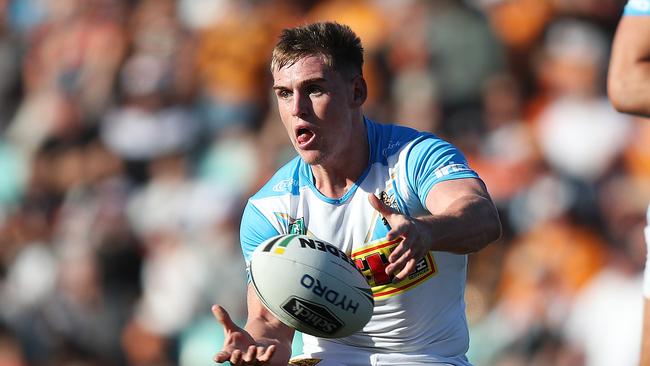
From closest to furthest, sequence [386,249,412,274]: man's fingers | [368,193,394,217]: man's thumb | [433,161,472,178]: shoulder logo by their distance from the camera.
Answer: [386,249,412,274]: man's fingers
[368,193,394,217]: man's thumb
[433,161,472,178]: shoulder logo

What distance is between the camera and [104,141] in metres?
12.2

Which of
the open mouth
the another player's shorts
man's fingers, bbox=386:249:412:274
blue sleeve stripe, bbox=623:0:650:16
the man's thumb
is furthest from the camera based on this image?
the another player's shorts

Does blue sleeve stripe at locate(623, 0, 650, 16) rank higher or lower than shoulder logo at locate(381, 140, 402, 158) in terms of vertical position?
higher

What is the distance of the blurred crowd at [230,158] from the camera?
8359 mm

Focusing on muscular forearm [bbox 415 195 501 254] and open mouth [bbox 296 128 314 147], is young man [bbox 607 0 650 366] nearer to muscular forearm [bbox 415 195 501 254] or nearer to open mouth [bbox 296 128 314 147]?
muscular forearm [bbox 415 195 501 254]

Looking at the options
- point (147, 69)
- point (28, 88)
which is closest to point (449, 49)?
point (147, 69)

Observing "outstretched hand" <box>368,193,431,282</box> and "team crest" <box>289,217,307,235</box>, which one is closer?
"outstretched hand" <box>368,193,431,282</box>

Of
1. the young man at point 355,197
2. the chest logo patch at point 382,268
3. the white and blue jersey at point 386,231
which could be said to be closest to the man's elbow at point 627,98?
the young man at point 355,197

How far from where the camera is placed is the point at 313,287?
4691 mm

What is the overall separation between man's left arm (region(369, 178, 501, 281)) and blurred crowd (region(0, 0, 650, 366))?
347cm

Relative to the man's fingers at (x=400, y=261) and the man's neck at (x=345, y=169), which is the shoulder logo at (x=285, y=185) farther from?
the man's fingers at (x=400, y=261)

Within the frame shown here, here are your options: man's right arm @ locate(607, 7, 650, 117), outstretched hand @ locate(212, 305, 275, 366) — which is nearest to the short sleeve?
outstretched hand @ locate(212, 305, 275, 366)

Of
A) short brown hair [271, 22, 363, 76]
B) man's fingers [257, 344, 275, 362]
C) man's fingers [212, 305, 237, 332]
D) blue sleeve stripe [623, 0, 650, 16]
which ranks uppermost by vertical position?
short brown hair [271, 22, 363, 76]

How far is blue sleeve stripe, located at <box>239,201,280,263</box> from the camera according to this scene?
18.1 feet
